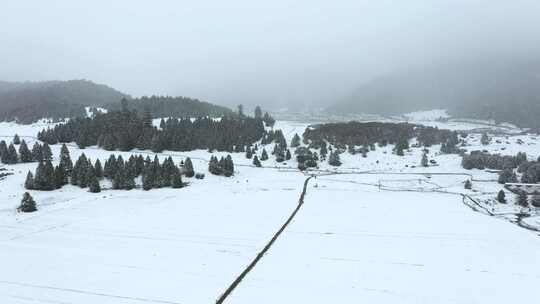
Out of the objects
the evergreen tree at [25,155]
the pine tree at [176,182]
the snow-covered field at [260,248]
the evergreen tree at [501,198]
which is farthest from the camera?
the evergreen tree at [25,155]

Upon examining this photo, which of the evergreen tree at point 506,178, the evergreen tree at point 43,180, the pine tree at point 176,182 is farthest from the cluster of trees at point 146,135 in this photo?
the evergreen tree at point 506,178

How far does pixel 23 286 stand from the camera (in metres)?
23.0

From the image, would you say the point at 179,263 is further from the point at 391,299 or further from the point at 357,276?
the point at 391,299

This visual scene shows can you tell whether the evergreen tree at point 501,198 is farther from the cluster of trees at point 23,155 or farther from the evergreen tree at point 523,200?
the cluster of trees at point 23,155

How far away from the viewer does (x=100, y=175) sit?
2470 inches

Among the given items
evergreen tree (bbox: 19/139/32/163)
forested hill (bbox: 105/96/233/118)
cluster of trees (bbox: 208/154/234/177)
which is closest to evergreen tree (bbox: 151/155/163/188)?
cluster of trees (bbox: 208/154/234/177)

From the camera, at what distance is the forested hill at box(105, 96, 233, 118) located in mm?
164125

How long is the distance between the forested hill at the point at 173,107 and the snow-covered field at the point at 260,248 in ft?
348

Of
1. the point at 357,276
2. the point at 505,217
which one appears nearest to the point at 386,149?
the point at 505,217

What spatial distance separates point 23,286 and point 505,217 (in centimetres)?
5335

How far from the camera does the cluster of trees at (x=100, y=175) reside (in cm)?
5494

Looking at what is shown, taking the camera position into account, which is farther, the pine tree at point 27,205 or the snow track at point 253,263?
the pine tree at point 27,205

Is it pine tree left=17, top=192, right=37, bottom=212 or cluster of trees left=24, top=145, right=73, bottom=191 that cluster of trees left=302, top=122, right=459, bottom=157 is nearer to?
cluster of trees left=24, top=145, right=73, bottom=191

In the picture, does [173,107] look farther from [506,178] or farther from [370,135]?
[506,178]
